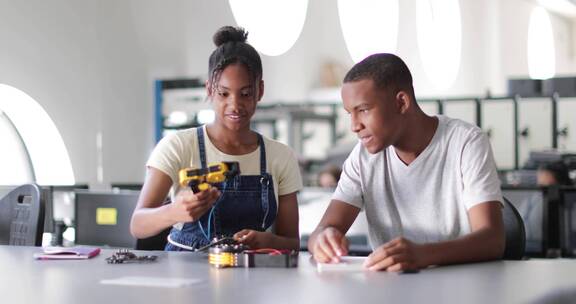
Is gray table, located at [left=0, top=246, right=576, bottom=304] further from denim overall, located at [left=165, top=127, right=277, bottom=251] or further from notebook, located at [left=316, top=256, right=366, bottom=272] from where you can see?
denim overall, located at [left=165, top=127, right=277, bottom=251]

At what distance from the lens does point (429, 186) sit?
2.00 metres

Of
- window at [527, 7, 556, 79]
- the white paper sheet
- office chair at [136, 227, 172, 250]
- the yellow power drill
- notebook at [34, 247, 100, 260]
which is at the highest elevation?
window at [527, 7, 556, 79]

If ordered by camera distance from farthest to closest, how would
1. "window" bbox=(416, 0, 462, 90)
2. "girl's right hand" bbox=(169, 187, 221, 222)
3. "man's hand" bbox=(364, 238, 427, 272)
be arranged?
"window" bbox=(416, 0, 462, 90) → "girl's right hand" bbox=(169, 187, 221, 222) → "man's hand" bbox=(364, 238, 427, 272)

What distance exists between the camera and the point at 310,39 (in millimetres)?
10031

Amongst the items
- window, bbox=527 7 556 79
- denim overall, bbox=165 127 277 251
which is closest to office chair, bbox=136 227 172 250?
denim overall, bbox=165 127 277 251

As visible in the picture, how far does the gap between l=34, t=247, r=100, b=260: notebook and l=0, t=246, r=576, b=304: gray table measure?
0.23 ft

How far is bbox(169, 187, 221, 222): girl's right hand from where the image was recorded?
1735 millimetres

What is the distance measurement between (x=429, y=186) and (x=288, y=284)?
2.16 ft

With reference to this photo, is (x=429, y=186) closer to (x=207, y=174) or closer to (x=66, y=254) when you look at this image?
(x=207, y=174)

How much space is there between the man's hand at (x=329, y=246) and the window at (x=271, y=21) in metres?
6.05

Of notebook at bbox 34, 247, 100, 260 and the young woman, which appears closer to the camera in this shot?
notebook at bbox 34, 247, 100, 260

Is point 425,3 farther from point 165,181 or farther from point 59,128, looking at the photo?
point 165,181

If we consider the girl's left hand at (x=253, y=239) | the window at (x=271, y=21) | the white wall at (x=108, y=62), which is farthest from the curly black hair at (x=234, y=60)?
the window at (x=271, y=21)

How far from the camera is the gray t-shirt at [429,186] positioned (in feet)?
6.35
